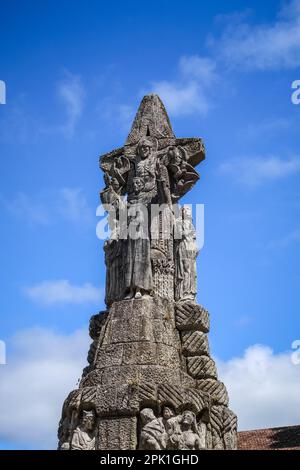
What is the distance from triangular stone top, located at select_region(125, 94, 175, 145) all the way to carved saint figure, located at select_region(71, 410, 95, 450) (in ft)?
18.8

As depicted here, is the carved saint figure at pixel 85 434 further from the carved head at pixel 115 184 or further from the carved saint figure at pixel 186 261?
the carved head at pixel 115 184

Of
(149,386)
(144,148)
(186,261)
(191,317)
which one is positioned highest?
(144,148)

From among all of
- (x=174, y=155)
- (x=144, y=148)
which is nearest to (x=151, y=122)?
(x=144, y=148)

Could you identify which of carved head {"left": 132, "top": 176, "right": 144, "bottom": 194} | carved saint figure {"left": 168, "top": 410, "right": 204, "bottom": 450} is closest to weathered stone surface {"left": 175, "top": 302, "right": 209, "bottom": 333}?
carved saint figure {"left": 168, "top": 410, "right": 204, "bottom": 450}

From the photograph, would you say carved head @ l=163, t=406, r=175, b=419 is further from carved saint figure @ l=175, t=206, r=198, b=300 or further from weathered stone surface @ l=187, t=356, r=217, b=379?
carved saint figure @ l=175, t=206, r=198, b=300

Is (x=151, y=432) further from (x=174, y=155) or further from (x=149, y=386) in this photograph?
(x=174, y=155)

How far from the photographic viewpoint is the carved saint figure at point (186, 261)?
11.5 m

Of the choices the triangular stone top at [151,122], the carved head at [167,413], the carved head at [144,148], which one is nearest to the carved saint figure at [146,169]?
the carved head at [144,148]

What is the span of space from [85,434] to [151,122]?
6574mm

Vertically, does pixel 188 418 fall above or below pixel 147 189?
below

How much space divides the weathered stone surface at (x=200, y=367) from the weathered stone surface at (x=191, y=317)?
551mm

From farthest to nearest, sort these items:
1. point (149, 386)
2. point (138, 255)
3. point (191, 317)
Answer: point (138, 255) < point (191, 317) < point (149, 386)

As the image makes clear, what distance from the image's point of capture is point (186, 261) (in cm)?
1177
